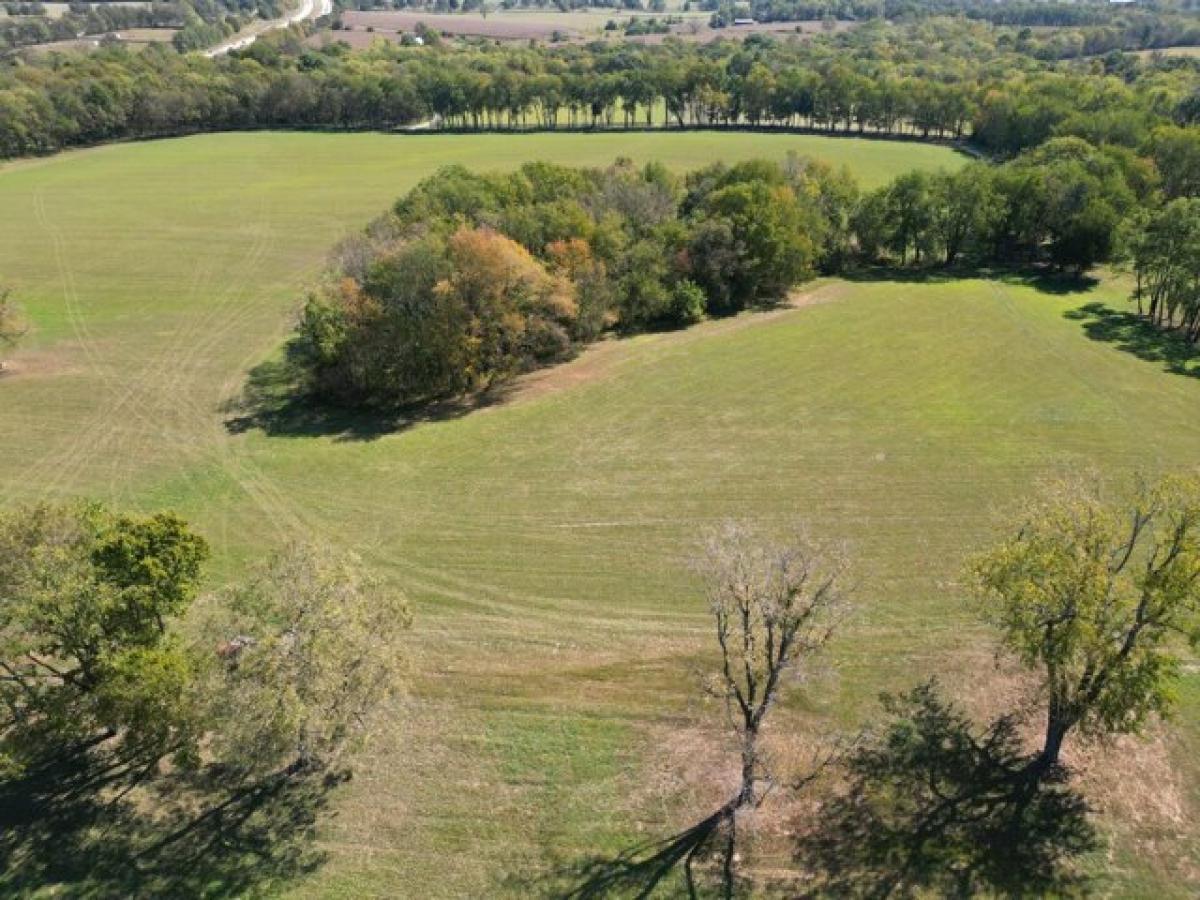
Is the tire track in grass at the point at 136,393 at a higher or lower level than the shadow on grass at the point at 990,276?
lower

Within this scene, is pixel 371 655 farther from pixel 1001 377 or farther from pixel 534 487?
pixel 1001 377

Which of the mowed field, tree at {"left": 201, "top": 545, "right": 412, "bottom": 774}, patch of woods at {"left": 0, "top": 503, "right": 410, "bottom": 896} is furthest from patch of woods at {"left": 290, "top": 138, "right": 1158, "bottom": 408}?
tree at {"left": 201, "top": 545, "right": 412, "bottom": 774}

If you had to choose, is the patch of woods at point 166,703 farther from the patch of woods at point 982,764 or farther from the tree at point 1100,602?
the tree at point 1100,602

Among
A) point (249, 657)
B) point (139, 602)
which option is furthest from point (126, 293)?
point (249, 657)

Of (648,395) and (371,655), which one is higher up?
(371,655)

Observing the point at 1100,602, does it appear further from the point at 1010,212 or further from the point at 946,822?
the point at 1010,212

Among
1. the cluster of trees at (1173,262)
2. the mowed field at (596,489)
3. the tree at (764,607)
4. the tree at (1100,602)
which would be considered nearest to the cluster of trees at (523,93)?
the cluster of trees at (1173,262)

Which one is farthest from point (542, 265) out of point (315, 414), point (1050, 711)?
point (1050, 711)
